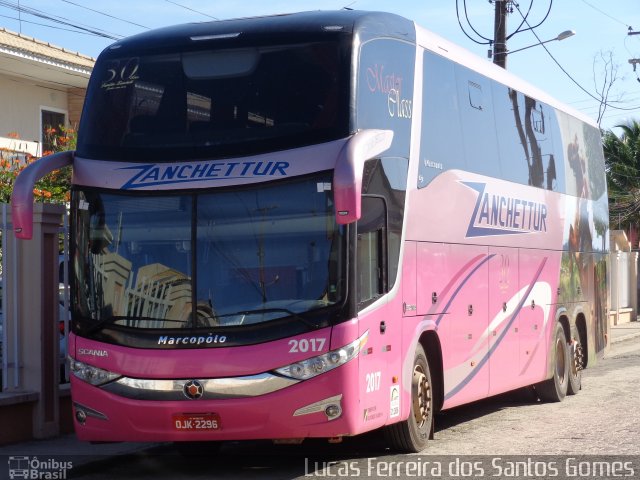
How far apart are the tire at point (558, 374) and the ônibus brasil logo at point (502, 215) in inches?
68.4

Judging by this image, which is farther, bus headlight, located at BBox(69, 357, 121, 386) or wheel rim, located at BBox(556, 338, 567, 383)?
wheel rim, located at BBox(556, 338, 567, 383)

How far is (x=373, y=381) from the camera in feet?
31.0

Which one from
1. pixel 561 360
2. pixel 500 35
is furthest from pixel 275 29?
pixel 500 35

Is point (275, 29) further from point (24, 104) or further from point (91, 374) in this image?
point (24, 104)

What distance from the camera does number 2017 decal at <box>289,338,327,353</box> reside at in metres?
8.88

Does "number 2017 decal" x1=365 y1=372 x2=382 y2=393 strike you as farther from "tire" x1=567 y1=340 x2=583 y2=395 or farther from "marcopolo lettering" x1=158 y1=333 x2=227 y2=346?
"tire" x1=567 y1=340 x2=583 y2=395

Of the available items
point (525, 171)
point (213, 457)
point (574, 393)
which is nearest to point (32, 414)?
point (213, 457)

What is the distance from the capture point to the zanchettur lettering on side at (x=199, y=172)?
9.18 m

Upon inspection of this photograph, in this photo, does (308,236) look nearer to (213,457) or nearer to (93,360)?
(93,360)

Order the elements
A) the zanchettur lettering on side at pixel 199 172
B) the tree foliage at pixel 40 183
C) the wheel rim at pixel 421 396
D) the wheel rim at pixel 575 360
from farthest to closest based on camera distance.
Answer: the tree foliage at pixel 40 183, the wheel rim at pixel 575 360, the wheel rim at pixel 421 396, the zanchettur lettering on side at pixel 199 172

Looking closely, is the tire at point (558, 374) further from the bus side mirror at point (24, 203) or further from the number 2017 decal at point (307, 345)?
the bus side mirror at point (24, 203)

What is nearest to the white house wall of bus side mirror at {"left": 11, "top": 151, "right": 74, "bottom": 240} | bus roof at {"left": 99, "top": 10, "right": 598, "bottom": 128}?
bus roof at {"left": 99, "top": 10, "right": 598, "bottom": 128}

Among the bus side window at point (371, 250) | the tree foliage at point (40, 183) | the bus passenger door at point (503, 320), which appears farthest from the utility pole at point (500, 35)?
the bus side window at point (371, 250)

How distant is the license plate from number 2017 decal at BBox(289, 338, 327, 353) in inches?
33.7
